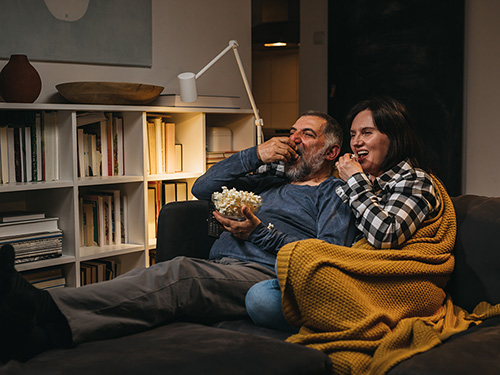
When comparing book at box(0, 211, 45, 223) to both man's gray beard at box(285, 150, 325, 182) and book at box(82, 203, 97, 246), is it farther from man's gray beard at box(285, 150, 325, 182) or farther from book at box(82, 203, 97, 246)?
man's gray beard at box(285, 150, 325, 182)

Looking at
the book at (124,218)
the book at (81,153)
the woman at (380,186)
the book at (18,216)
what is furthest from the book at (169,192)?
the woman at (380,186)

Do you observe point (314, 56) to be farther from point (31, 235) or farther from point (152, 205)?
point (31, 235)

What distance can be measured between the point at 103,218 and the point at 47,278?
0.43 m

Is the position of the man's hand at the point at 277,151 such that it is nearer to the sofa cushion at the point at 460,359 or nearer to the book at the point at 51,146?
the book at the point at 51,146

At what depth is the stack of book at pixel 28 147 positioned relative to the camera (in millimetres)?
2639

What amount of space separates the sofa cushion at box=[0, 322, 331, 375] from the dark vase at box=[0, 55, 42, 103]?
56.4 inches

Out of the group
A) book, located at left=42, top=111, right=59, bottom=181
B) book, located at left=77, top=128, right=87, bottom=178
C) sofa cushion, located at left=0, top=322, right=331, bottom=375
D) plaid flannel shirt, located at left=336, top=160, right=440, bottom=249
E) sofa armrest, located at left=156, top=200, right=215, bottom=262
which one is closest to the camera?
sofa cushion, located at left=0, top=322, right=331, bottom=375

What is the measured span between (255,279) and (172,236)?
474 millimetres

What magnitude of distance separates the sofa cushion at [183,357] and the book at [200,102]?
170cm

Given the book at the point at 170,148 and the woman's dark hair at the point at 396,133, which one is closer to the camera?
the woman's dark hair at the point at 396,133

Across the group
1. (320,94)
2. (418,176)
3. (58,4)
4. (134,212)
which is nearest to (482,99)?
(320,94)

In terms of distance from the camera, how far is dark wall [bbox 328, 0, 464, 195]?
397 centimetres

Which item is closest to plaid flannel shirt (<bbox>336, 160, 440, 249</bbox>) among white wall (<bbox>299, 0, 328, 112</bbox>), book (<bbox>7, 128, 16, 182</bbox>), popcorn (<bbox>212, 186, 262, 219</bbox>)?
popcorn (<bbox>212, 186, 262, 219</bbox>)

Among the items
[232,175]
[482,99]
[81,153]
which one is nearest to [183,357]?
[232,175]
